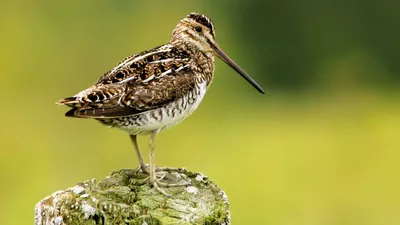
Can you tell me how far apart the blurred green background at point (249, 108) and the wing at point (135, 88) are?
4.54 meters

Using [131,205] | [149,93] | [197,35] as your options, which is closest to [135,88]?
[149,93]

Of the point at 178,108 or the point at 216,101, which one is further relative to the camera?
the point at 216,101

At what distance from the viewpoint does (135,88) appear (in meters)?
4.88

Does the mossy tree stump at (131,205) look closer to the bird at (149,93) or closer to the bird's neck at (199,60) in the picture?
the bird at (149,93)

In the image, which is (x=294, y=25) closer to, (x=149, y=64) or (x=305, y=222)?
(x=305, y=222)

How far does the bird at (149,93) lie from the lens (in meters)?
4.76

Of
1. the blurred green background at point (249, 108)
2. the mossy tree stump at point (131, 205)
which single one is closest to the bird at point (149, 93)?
the mossy tree stump at point (131, 205)

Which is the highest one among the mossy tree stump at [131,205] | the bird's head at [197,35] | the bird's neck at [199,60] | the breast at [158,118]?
the bird's head at [197,35]

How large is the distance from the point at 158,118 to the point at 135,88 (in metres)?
0.20

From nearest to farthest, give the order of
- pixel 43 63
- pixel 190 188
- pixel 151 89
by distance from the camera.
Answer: pixel 190 188 < pixel 151 89 < pixel 43 63

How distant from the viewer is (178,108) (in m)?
5.02

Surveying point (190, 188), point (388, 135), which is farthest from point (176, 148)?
point (190, 188)

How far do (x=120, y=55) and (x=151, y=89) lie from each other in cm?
939

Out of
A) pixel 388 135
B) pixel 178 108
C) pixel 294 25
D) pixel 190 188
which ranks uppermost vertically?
pixel 294 25
